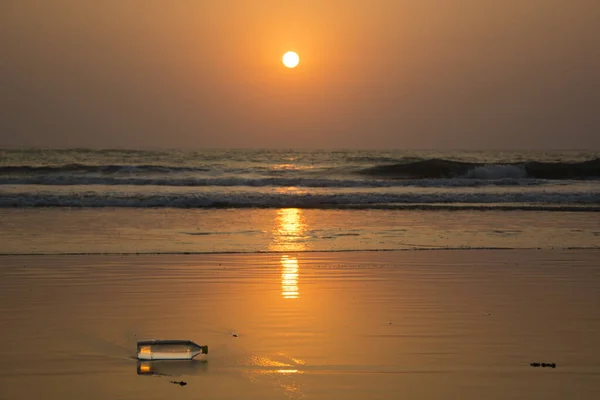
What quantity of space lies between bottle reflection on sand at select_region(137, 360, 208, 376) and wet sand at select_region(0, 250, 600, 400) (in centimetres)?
2

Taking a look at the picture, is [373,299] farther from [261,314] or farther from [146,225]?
[146,225]

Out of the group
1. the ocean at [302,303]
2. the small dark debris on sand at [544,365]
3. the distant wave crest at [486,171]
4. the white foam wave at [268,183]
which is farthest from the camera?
the distant wave crest at [486,171]

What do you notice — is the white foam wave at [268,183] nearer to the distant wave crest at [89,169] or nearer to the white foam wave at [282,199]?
the white foam wave at [282,199]

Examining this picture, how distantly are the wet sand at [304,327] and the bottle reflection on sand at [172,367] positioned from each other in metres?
0.02

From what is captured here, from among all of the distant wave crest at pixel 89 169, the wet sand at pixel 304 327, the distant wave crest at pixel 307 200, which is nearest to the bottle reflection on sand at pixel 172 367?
the wet sand at pixel 304 327

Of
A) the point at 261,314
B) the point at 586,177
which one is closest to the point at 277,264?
the point at 261,314

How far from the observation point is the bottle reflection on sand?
17.5 feet

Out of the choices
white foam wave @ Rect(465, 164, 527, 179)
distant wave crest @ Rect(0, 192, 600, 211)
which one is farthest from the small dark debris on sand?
white foam wave @ Rect(465, 164, 527, 179)

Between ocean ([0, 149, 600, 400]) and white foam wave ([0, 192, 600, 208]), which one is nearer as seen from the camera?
ocean ([0, 149, 600, 400])

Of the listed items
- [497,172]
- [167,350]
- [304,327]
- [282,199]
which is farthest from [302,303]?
[497,172]

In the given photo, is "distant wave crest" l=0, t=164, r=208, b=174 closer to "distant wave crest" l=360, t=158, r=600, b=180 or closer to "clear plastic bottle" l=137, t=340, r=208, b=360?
"distant wave crest" l=360, t=158, r=600, b=180

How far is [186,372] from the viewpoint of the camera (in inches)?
211

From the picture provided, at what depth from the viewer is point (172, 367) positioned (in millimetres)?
5492

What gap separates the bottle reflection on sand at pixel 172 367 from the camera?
5.35 metres
